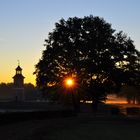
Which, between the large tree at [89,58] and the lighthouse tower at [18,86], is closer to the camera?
the large tree at [89,58]

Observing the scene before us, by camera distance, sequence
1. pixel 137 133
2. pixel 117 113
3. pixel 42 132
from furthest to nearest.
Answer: pixel 117 113 < pixel 137 133 < pixel 42 132

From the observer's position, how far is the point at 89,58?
303 ft

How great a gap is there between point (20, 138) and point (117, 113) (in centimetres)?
5282

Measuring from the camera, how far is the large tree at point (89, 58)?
92.1m

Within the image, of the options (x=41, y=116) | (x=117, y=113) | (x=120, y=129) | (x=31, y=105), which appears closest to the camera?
(x=120, y=129)

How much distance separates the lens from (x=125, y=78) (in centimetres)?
9319

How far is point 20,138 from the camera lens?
3978 centimetres

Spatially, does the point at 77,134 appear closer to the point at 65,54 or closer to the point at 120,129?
the point at 120,129

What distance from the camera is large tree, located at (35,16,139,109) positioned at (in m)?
92.1

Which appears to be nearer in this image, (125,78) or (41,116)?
(41,116)

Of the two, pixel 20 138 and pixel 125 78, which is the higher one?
pixel 125 78

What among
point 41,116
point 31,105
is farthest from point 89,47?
point 31,105

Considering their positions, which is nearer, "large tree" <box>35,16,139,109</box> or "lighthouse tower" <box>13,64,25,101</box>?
"large tree" <box>35,16,139,109</box>

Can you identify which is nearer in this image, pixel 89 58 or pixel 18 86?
pixel 89 58
